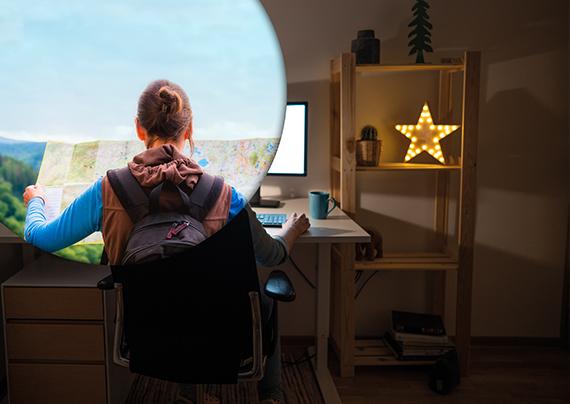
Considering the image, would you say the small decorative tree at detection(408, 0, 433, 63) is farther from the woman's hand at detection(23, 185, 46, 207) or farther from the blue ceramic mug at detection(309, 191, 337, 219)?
the woman's hand at detection(23, 185, 46, 207)

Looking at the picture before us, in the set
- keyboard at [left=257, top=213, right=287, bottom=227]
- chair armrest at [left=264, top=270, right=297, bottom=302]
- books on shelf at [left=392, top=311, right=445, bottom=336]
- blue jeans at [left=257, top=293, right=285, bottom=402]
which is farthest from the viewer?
books on shelf at [left=392, top=311, right=445, bottom=336]

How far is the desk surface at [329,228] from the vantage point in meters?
1.55

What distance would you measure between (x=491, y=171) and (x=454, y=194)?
6.9 inches

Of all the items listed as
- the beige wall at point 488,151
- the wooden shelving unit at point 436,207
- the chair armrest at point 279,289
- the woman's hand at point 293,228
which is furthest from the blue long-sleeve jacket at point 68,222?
the beige wall at point 488,151

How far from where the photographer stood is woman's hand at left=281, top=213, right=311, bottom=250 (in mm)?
1439

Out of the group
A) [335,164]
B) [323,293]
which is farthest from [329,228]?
[335,164]

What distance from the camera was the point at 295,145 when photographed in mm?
1942

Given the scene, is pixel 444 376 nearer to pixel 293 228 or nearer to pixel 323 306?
pixel 323 306

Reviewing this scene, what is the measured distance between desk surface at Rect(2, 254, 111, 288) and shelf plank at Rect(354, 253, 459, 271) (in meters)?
0.92

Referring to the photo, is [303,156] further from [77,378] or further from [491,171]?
[77,378]

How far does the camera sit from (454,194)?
216cm

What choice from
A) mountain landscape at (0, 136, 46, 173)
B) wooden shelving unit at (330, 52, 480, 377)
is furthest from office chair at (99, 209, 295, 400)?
wooden shelving unit at (330, 52, 480, 377)

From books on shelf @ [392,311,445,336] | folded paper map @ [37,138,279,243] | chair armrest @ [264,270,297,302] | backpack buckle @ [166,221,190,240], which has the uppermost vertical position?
folded paper map @ [37,138,279,243]

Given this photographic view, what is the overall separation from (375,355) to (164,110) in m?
1.75
